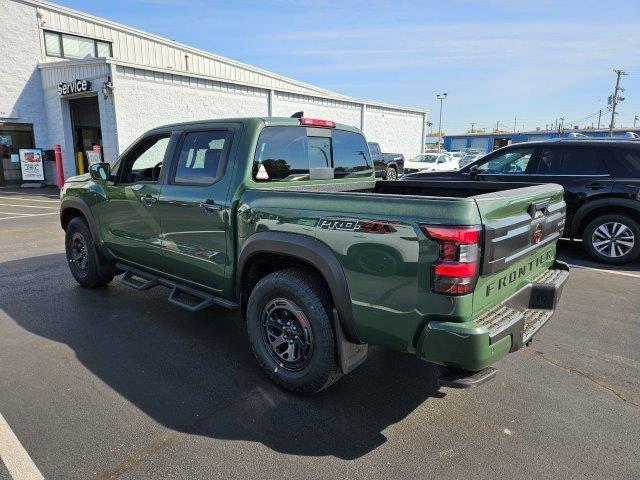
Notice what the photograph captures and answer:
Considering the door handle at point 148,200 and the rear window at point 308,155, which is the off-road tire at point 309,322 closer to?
the rear window at point 308,155

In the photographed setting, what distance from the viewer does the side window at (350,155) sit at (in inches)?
177

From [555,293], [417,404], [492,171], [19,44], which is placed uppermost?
[19,44]

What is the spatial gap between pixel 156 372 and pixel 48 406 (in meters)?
0.72

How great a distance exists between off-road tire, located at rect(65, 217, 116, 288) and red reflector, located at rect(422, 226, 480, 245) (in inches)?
165

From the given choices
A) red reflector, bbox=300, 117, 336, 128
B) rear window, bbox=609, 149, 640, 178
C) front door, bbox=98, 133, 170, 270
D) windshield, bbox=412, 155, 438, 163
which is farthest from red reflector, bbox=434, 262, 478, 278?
windshield, bbox=412, 155, 438, 163

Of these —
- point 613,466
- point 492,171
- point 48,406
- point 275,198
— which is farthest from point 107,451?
point 492,171

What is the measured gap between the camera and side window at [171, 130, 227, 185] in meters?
3.65

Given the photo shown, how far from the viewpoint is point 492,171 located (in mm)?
7973

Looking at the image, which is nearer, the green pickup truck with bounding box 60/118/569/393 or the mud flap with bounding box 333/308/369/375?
the green pickup truck with bounding box 60/118/569/393

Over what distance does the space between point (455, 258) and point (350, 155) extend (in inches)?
102

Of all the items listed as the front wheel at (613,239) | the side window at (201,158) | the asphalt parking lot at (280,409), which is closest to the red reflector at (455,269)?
the asphalt parking lot at (280,409)

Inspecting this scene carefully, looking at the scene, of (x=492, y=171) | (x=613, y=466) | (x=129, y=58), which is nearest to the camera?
(x=613, y=466)

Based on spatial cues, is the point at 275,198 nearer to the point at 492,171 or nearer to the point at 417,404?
the point at 417,404

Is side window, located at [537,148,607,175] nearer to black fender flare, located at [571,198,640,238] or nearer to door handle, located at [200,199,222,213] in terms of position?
black fender flare, located at [571,198,640,238]
